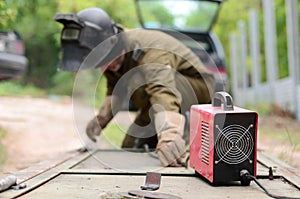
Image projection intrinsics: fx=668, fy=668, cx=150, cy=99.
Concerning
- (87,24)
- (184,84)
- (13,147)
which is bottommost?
(13,147)

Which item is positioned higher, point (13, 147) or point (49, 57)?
point (49, 57)

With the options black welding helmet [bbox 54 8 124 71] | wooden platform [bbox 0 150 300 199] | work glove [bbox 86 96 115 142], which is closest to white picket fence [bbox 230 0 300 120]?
work glove [bbox 86 96 115 142]

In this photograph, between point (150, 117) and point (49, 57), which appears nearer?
point (150, 117)

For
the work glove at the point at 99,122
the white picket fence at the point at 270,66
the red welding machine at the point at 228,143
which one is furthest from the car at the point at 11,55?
the red welding machine at the point at 228,143

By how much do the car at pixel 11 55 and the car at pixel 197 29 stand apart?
7.86ft

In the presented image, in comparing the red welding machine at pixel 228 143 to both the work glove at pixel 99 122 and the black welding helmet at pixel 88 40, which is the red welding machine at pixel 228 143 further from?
the work glove at pixel 99 122

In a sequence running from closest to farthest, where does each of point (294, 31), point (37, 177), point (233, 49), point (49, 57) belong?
point (37, 177), point (294, 31), point (233, 49), point (49, 57)

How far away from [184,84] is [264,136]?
16.0 ft

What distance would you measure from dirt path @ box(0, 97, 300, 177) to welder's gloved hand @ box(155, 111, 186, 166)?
6.27 ft

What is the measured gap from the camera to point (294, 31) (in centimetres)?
1406

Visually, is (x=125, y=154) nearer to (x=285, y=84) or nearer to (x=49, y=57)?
(x=285, y=84)

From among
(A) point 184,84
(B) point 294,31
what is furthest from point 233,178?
(B) point 294,31

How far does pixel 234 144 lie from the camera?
12.6 feet

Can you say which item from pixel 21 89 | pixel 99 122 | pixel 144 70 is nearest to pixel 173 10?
pixel 99 122
